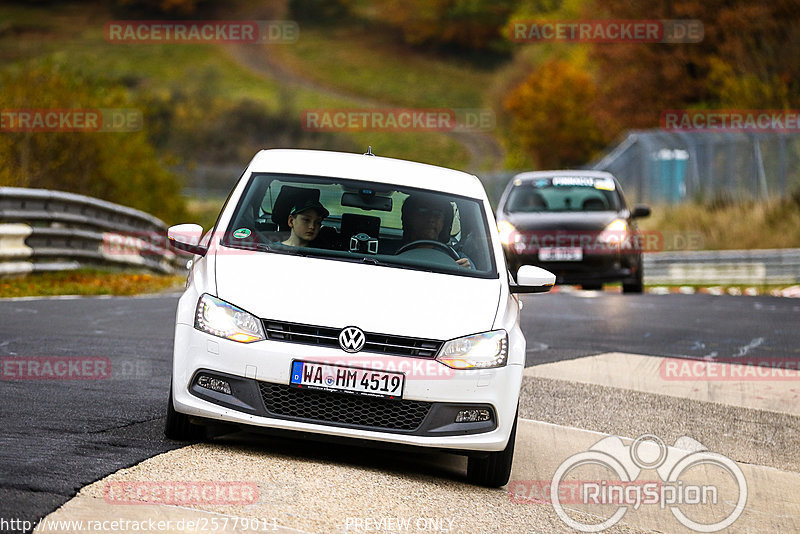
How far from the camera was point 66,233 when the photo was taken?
62.3ft

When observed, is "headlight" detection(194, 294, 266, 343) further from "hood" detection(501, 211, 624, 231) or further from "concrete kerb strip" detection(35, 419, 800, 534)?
"hood" detection(501, 211, 624, 231)

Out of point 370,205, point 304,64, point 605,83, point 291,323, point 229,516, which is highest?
point 304,64

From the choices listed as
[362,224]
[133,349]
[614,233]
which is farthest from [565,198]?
[362,224]

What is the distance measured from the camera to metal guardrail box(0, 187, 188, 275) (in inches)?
687

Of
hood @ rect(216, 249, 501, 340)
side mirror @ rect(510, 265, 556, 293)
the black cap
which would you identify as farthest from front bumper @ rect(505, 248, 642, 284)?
hood @ rect(216, 249, 501, 340)

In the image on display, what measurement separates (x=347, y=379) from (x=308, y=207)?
1.55 m

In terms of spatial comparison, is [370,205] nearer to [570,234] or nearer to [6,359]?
[6,359]

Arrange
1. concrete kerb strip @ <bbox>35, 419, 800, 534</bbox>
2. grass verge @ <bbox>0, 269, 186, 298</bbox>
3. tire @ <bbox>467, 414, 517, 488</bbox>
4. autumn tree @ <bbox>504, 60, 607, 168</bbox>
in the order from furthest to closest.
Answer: autumn tree @ <bbox>504, 60, 607, 168</bbox>, grass verge @ <bbox>0, 269, 186, 298</bbox>, tire @ <bbox>467, 414, 517, 488</bbox>, concrete kerb strip @ <bbox>35, 419, 800, 534</bbox>

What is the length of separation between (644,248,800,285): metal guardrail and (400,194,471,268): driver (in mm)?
20325

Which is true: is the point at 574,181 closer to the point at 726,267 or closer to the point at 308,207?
the point at 726,267

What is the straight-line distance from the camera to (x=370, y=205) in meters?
8.17

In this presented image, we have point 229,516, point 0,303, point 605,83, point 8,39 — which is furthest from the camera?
point 8,39

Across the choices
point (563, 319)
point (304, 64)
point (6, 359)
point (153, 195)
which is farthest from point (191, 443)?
point (304, 64)

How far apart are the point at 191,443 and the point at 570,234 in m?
12.9
